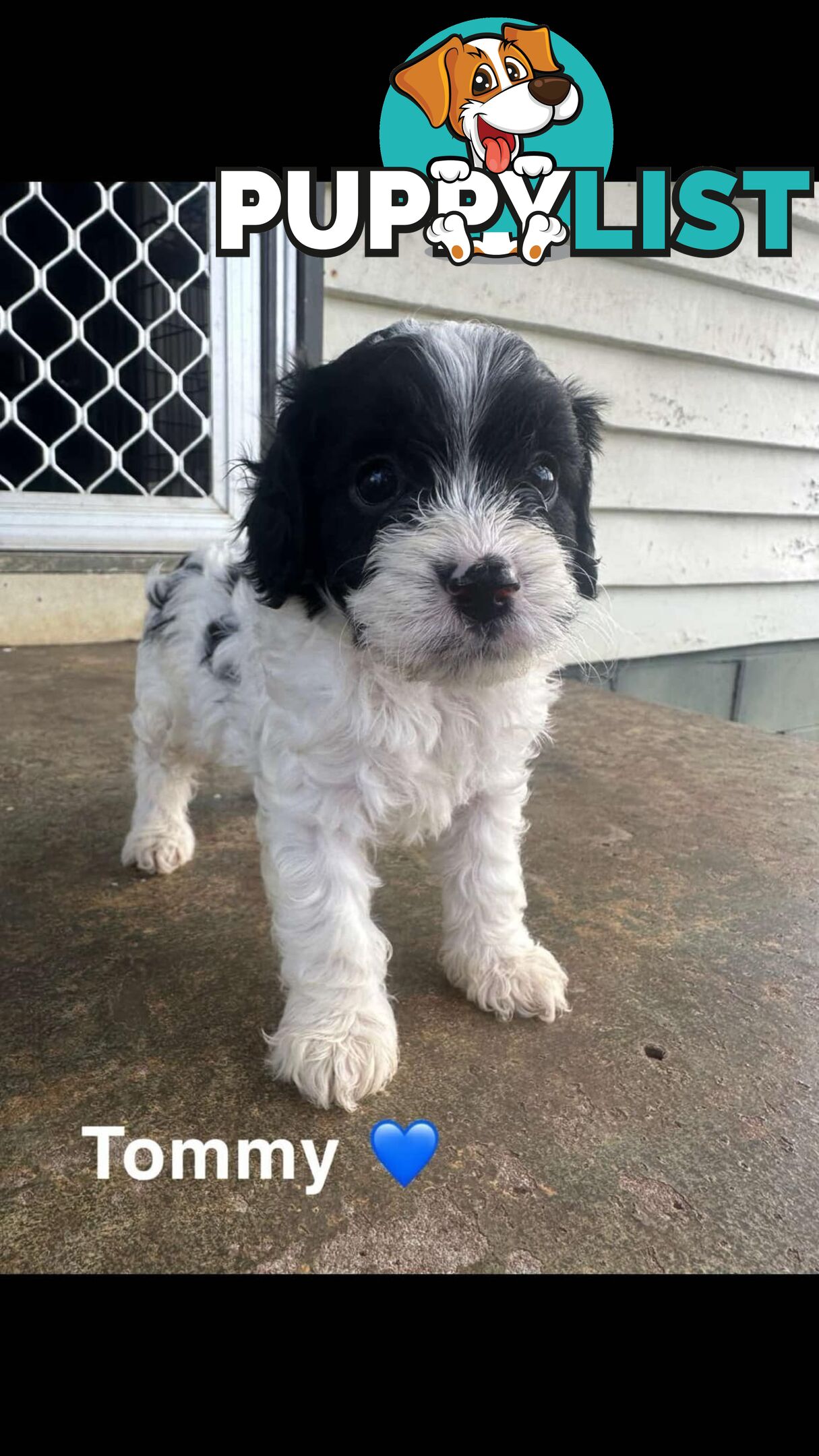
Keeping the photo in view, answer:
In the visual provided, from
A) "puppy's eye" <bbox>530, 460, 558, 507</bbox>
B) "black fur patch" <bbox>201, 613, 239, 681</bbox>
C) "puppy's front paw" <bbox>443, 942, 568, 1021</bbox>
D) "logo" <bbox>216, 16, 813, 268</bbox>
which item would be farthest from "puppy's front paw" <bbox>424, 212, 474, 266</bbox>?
"puppy's front paw" <bbox>443, 942, 568, 1021</bbox>

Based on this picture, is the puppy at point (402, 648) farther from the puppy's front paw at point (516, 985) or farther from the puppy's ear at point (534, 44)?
the puppy's ear at point (534, 44)

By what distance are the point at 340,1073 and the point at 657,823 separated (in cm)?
172

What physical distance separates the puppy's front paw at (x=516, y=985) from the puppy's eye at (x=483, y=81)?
3.07 metres

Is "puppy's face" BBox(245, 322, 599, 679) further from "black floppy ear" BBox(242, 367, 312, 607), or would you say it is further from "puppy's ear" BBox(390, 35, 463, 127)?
"puppy's ear" BBox(390, 35, 463, 127)

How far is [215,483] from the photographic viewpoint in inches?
208

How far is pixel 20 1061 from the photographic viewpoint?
1646 mm

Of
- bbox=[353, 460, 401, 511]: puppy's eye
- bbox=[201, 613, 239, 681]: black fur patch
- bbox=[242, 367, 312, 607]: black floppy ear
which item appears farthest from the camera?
bbox=[201, 613, 239, 681]: black fur patch

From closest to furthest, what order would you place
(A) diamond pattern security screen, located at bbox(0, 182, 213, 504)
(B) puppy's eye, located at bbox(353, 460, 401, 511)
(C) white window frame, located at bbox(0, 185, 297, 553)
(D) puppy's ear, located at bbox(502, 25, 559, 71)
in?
(B) puppy's eye, located at bbox(353, 460, 401, 511) < (D) puppy's ear, located at bbox(502, 25, 559, 71) < (C) white window frame, located at bbox(0, 185, 297, 553) < (A) diamond pattern security screen, located at bbox(0, 182, 213, 504)

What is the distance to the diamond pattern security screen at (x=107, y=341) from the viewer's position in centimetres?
504

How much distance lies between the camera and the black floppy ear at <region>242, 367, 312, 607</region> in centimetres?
169

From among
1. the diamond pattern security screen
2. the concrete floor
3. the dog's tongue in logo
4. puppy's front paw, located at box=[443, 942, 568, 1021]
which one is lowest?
the concrete floor

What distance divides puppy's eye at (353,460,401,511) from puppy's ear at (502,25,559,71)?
237 cm

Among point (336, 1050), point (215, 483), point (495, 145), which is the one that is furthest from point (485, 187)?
point (336, 1050)

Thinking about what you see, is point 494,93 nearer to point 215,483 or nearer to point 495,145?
point 495,145
